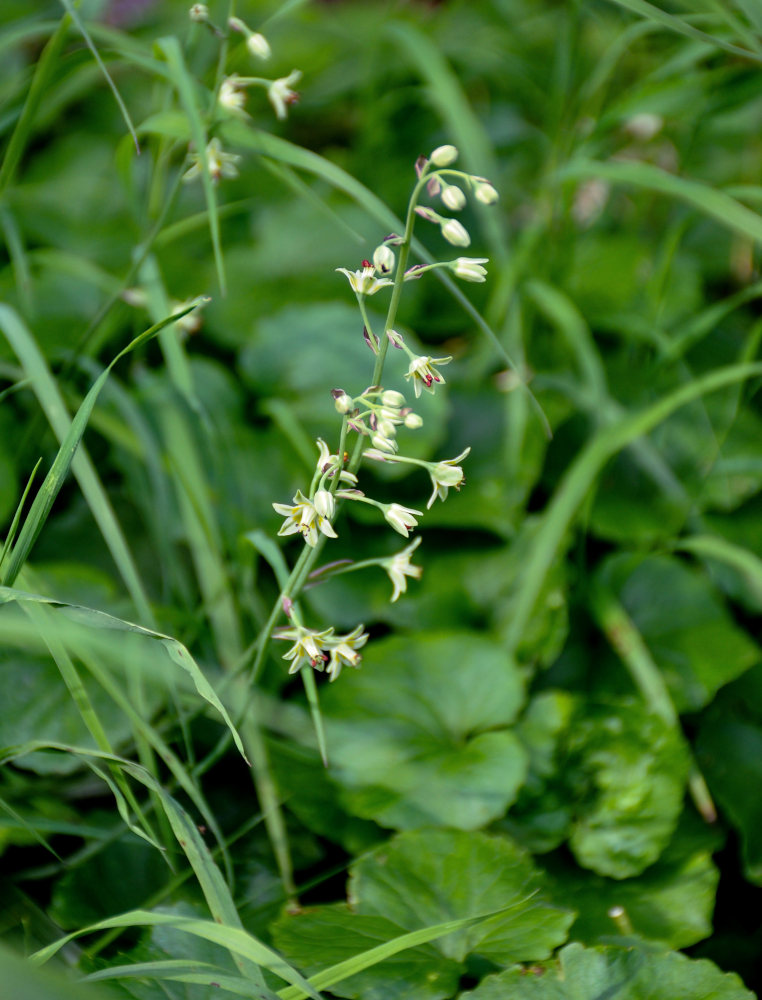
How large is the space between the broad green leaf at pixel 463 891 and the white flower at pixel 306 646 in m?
0.38

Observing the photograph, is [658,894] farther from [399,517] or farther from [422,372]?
[422,372]

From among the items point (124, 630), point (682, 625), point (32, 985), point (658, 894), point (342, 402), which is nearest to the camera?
point (32, 985)

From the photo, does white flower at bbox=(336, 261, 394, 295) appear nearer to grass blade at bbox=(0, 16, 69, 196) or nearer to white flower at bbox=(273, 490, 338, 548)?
white flower at bbox=(273, 490, 338, 548)

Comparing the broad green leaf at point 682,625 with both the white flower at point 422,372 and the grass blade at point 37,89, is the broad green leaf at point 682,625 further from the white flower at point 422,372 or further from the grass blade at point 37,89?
the grass blade at point 37,89

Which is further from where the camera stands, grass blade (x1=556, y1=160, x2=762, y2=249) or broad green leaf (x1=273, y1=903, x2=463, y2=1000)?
grass blade (x1=556, y1=160, x2=762, y2=249)

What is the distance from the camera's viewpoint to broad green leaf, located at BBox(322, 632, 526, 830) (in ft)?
3.60

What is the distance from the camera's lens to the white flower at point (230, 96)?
3.40 feet

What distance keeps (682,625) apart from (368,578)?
61 centimetres

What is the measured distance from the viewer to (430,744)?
121 centimetres

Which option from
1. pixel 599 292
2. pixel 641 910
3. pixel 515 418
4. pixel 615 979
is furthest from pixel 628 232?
pixel 615 979

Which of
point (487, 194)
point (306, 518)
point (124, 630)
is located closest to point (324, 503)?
point (306, 518)

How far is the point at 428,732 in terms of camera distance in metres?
1.23

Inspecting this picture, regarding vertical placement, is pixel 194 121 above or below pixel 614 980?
above

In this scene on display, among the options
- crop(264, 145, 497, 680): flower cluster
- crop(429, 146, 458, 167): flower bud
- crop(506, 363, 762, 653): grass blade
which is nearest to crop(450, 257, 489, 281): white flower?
crop(264, 145, 497, 680): flower cluster
